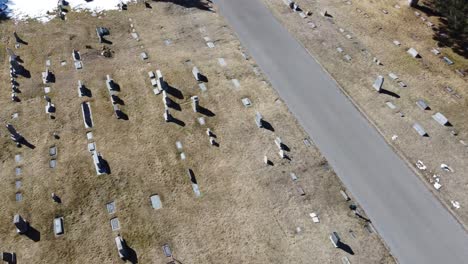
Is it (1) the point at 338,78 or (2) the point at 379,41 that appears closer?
(1) the point at 338,78

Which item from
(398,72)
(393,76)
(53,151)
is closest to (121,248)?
(53,151)

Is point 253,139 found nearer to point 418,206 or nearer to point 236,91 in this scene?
point 236,91

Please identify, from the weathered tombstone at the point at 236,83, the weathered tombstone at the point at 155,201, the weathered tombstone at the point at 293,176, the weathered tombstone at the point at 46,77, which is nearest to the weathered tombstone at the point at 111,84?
the weathered tombstone at the point at 46,77

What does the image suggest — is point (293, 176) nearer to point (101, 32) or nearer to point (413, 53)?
point (413, 53)

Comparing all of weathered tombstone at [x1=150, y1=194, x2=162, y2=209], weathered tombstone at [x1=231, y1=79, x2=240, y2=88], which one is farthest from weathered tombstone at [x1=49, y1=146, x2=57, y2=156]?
weathered tombstone at [x1=231, y1=79, x2=240, y2=88]

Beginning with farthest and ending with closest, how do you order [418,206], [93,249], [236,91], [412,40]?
[412,40]
[236,91]
[418,206]
[93,249]

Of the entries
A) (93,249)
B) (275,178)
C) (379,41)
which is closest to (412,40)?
(379,41)
